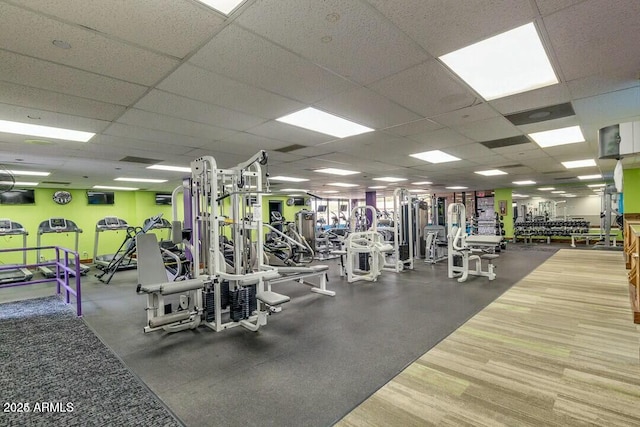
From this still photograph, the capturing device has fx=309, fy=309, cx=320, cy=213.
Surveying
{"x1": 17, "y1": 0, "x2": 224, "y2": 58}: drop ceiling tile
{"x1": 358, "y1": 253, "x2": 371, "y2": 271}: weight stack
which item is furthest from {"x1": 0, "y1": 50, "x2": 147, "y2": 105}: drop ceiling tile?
{"x1": 358, "y1": 253, "x2": 371, "y2": 271}: weight stack

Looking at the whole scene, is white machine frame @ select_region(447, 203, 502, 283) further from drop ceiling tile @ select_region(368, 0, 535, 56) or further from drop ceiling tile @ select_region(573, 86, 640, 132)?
drop ceiling tile @ select_region(368, 0, 535, 56)

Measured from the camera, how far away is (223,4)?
1.68 metres

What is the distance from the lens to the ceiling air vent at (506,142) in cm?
477

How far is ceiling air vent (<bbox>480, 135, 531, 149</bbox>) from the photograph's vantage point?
15.7ft

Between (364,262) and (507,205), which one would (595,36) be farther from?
(507,205)

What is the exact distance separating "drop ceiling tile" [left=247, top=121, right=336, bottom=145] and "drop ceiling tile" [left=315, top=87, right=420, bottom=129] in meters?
0.74

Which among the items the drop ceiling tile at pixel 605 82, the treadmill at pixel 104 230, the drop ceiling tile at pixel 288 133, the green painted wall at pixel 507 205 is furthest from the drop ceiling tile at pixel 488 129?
the green painted wall at pixel 507 205

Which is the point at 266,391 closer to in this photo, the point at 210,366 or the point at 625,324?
the point at 210,366

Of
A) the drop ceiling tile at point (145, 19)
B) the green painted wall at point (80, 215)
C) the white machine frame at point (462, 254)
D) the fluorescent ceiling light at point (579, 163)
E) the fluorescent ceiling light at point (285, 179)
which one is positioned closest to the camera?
the drop ceiling tile at point (145, 19)

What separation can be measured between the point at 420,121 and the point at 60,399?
14.1 feet

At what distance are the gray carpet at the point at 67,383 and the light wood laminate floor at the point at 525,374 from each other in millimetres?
1511

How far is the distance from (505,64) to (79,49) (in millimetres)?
3135

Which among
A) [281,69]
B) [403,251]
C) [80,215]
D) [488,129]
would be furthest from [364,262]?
[80,215]

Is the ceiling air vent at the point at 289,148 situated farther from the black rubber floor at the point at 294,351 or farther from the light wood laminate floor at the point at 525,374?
the light wood laminate floor at the point at 525,374
